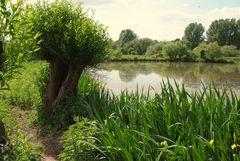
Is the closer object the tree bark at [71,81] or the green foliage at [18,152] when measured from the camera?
the green foliage at [18,152]

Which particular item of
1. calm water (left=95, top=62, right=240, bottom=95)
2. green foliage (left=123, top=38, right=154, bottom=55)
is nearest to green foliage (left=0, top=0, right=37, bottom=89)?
calm water (left=95, top=62, right=240, bottom=95)

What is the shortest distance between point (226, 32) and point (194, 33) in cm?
620

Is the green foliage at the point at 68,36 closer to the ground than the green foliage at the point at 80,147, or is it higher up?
higher up

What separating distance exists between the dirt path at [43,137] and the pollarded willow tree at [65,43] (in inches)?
15.5

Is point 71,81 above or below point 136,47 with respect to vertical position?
below

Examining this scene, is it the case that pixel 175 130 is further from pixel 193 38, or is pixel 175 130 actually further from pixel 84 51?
pixel 193 38

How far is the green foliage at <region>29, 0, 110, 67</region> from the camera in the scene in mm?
4836

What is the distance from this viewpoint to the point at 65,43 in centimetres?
488

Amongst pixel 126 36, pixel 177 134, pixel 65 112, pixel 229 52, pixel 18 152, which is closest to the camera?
pixel 18 152

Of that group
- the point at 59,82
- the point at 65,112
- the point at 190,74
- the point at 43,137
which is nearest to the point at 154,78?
the point at 190,74

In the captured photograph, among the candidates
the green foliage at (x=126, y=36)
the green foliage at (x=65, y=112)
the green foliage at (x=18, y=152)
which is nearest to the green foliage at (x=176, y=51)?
the green foliage at (x=126, y=36)

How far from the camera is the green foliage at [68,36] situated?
4836 mm

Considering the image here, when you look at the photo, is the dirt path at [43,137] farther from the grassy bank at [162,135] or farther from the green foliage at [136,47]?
the green foliage at [136,47]

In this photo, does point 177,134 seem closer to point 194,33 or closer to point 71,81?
point 71,81
